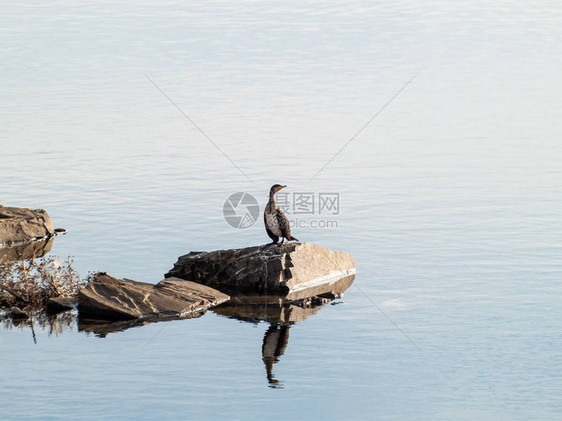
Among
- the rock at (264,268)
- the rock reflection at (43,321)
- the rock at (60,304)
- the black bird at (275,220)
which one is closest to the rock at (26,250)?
the rock at (264,268)

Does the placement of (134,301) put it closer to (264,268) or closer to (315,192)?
(264,268)

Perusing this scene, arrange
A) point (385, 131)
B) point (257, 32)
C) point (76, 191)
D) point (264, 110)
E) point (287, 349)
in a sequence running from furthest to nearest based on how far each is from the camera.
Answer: point (257, 32)
point (264, 110)
point (385, 131)
point (76, 191)
point (287, 349)

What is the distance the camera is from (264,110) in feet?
167

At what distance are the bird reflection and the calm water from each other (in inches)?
6.3

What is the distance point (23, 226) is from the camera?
32.2 m

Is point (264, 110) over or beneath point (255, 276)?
over

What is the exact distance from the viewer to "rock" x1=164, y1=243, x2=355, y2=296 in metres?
26.4

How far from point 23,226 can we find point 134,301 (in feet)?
31.2

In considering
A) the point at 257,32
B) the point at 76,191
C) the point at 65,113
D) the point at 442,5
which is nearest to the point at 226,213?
the point at 76,191

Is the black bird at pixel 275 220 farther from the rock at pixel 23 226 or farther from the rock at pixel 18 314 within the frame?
the rock at pixel 23 226

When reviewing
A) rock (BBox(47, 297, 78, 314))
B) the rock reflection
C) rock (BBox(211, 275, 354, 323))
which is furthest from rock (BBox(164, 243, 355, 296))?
the rock reflection

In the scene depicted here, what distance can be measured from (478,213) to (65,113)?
25039 millimetres

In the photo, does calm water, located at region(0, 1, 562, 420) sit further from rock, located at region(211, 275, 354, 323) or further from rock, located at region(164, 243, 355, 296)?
rock, located at region(164, 243, 355, 296)

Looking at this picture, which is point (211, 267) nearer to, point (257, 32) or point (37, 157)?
point (37, 157)
